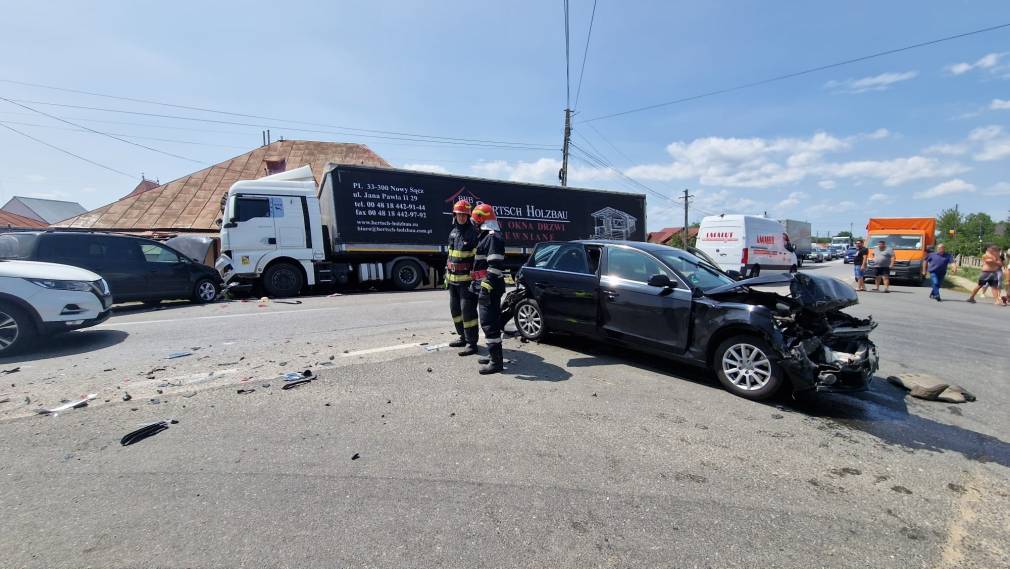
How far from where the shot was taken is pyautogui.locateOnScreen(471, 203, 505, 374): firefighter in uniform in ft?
14.9

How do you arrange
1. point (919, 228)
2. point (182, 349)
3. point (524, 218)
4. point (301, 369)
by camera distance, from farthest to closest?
point (919, 228), point (524, 218), point (182, 349), point (301, 369)

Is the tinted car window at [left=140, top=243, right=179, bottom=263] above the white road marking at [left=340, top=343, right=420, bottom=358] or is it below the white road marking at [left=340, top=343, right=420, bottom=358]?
above

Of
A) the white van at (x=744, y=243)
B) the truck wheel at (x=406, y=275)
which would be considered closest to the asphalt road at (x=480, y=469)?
the truck wheel at (x=406, y=275)

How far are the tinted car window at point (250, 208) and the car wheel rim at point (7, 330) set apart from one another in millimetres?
5592

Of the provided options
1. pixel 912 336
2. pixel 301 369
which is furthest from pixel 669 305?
pixel 912 336

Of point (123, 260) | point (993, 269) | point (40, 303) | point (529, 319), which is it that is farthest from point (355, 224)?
point (993, 269)

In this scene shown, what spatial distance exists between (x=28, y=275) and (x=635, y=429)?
6898 millimetres

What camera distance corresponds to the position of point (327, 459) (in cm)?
272

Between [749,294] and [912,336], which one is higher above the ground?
[749,294]

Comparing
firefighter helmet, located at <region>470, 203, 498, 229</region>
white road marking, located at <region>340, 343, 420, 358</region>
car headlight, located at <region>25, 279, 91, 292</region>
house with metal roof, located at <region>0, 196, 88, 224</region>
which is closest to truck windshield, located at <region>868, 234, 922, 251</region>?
firefighter helmet, located at <region>470, 203, 498, 229</region>

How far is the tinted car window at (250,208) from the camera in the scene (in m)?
10.1

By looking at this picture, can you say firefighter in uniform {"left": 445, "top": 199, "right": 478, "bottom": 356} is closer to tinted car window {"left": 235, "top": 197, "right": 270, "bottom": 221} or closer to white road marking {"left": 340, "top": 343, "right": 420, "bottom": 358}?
white road marking {"left": 340, "top": 343, "right": 420, "bottom": 358}

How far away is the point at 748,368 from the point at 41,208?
6108 centimetres

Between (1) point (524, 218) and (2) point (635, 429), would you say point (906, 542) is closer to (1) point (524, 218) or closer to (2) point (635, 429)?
(2) point (635, 429)
